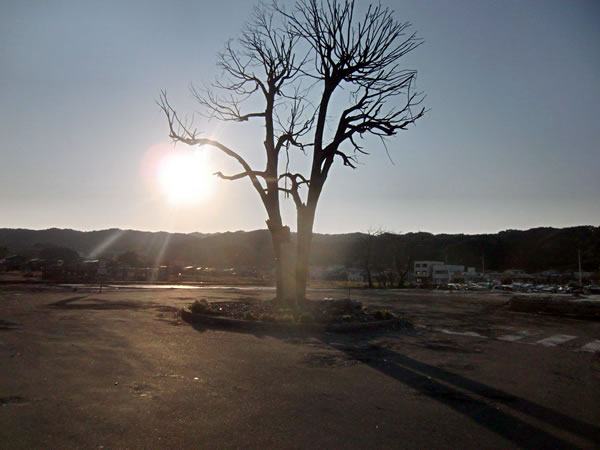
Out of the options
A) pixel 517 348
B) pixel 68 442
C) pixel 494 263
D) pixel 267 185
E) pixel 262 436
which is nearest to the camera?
pixel 68 442

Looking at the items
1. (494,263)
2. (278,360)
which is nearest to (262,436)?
(278,360)

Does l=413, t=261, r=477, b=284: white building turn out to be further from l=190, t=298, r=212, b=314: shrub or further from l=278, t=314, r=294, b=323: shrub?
l=278, t=314, r=294, b=323: shrub

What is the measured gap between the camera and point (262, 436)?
5121 mm

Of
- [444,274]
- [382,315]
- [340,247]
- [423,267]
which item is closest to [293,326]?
[382,315]

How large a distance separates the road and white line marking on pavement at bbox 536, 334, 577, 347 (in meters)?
0.10

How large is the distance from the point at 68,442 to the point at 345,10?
15851mm

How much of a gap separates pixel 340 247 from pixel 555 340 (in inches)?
5321

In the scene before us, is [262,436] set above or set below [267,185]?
below

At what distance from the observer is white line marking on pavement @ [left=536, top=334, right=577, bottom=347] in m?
12.4

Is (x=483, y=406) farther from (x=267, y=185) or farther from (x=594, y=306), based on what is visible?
(x=594, y=306)

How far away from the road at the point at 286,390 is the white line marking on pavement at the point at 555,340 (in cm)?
10

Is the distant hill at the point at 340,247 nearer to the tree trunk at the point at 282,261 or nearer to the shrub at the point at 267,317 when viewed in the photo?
the tree trunk at the point at 282,261

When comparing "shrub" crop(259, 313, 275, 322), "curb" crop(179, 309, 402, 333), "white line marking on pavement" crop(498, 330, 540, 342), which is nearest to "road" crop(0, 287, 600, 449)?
"white line marking on pavement" crop(498, 330, 540, 342)

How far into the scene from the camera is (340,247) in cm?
14812
